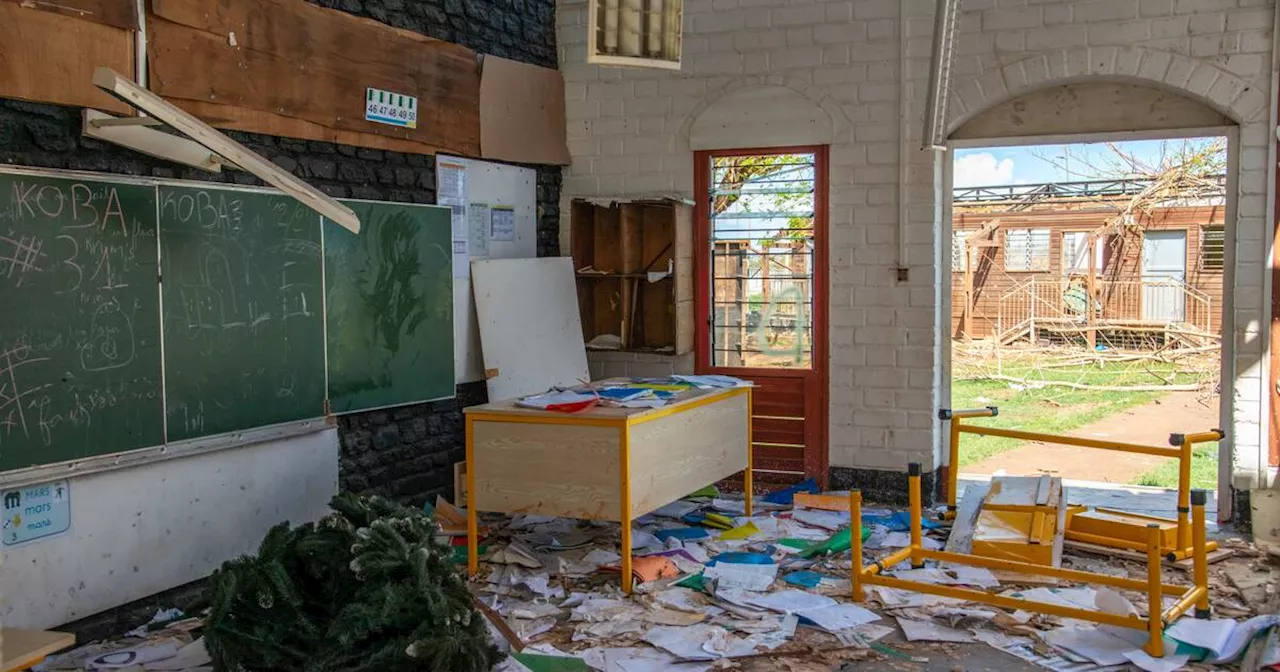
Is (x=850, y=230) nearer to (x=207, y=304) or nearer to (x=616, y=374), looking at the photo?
(x=616, y=374)

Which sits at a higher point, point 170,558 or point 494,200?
point 494,200

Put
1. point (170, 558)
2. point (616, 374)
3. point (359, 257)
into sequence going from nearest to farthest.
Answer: point (170, 558) → point (359, 257) → point (616, 374)

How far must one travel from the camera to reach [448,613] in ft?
11.8

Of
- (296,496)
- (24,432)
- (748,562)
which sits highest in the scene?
(24,432)

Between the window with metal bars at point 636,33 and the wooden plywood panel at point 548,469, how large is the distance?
2.12 metres

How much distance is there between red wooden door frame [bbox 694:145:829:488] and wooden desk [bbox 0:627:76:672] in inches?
179

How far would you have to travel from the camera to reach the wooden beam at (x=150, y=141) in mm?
3982

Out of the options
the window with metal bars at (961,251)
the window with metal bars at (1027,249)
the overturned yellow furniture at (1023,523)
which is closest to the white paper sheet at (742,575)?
the overturned yellow furniture at (1023,523)

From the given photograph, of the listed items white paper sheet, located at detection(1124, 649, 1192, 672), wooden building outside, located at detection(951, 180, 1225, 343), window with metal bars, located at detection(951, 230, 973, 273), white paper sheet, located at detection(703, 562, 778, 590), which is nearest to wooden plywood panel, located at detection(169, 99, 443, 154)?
white paper sheet, located at detection(703, 562, 778, 590)

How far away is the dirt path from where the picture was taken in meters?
7.44

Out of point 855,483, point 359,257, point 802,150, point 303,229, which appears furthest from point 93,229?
point 855,483

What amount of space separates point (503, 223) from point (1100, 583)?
13.2ft

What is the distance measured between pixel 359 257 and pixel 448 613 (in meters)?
2.40

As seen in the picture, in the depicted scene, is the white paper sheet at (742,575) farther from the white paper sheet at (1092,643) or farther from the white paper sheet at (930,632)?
the white paper sheet at (1092,643)
